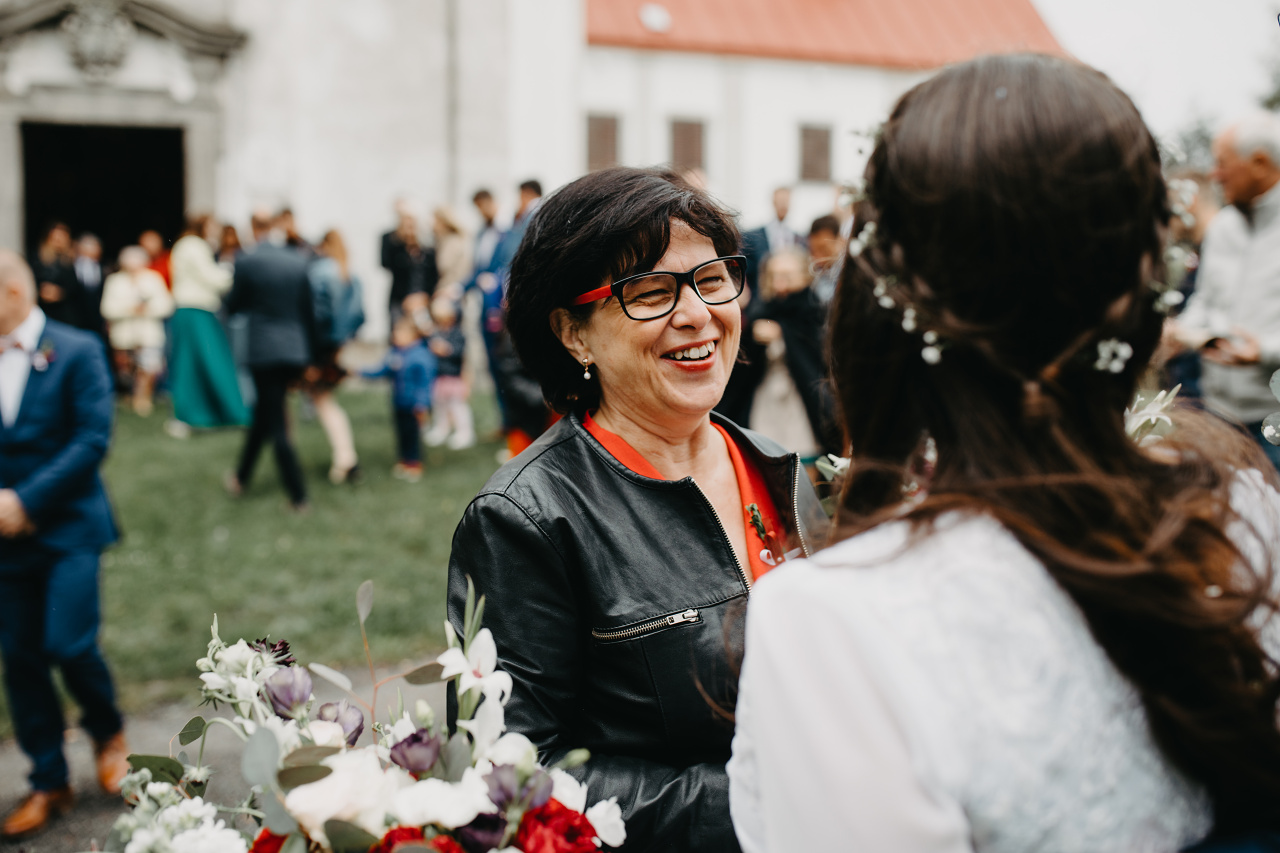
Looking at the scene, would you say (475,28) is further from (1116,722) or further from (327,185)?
(1116,722)

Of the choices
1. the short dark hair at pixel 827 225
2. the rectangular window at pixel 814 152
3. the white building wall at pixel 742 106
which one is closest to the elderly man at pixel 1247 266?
the short dark hair at pixel 827 225

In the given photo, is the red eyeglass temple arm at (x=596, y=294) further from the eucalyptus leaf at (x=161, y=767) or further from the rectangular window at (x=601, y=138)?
the rectangular window at (x=601, y=138)

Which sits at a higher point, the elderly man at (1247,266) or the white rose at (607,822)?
the elderly man at (1247,266)

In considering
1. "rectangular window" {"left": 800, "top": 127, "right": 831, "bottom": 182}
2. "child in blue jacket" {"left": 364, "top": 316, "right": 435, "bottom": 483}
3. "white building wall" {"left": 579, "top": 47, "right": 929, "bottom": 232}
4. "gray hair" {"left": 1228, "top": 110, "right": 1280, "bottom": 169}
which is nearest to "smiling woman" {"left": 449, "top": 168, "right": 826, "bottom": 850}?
"gray hair" {"left": 1228, "top": 110, "right": 1280, "bottom": 169}

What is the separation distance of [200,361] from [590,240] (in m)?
9.12

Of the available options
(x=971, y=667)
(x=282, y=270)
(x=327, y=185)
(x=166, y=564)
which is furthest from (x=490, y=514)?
(x=327, y=185)

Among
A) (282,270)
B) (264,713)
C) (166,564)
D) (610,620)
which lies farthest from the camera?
(282,270)

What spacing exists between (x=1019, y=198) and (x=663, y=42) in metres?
25.2

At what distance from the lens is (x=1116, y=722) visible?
1.02 metres

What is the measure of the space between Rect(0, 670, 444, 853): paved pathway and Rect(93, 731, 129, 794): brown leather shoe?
0.05 m

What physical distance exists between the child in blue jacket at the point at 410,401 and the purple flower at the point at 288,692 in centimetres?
731

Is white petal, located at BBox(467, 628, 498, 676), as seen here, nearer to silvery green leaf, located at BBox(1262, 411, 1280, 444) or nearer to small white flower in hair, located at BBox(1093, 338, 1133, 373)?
small white flower in hair, located at BBox(1093, 338, 1133, 373)

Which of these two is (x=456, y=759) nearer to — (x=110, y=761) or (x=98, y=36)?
(x=110, y=761)

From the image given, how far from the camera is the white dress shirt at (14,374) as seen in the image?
12.5 ft
